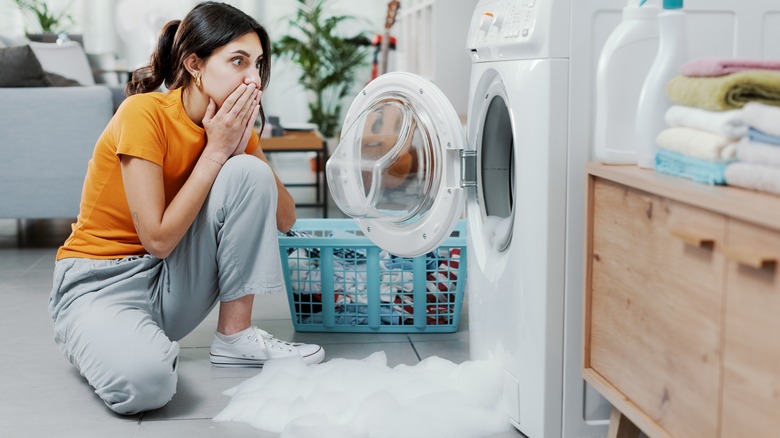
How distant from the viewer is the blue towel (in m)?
1.00

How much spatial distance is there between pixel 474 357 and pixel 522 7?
2.44 feet

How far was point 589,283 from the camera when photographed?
1.41m

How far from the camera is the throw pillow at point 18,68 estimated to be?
3.45 m

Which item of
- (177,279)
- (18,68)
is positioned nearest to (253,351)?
(177,279)

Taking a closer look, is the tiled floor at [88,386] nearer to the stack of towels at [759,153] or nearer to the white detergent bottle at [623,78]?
the white detergent bottle at [623,78]

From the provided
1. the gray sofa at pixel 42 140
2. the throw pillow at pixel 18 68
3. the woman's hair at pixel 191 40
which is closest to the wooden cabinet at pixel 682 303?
the woman's hair at pixel 191 40

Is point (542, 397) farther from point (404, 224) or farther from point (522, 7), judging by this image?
point (522, 7)

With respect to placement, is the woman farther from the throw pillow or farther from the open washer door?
the throw pillow

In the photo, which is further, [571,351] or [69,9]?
[69,9]

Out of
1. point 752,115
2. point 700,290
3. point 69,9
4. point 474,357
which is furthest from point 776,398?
point 69,9

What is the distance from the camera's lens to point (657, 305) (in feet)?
3.81

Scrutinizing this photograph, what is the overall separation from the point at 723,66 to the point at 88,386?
4.68 ft

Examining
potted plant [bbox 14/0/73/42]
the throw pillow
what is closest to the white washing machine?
the throw pillow

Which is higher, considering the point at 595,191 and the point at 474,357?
the point at 595,191
